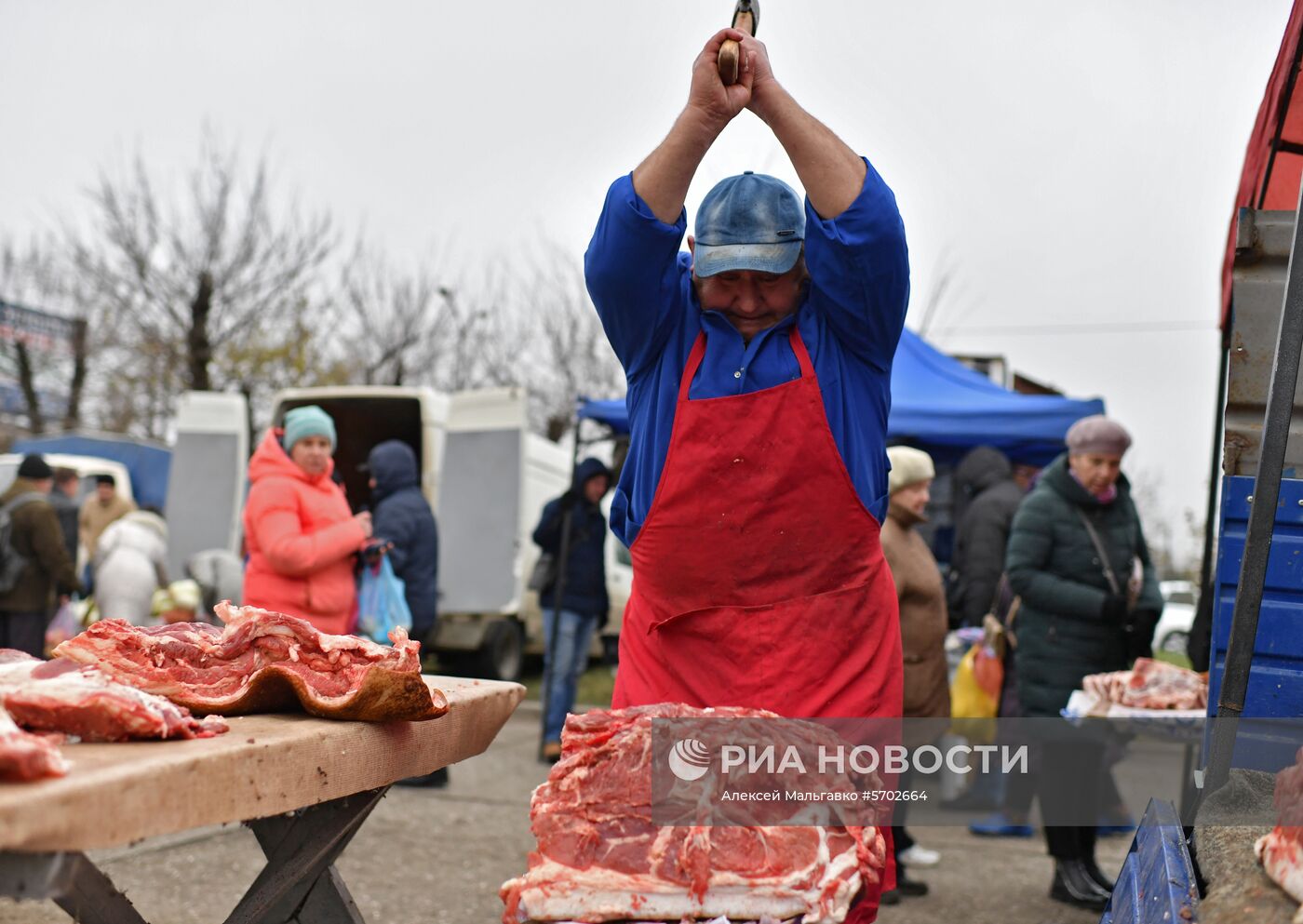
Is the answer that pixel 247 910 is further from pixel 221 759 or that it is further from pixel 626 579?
pixel 626 579

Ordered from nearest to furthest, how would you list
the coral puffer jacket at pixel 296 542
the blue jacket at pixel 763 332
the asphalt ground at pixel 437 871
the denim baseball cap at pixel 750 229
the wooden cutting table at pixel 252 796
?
the wooden cutting table at pixel 252 796
the blue jacket at pixel 763 332
the denim baseball cap at pixel 750 229
the asphalt ground at pixel 437 871
the coral puffer jacket at pixel 296 542

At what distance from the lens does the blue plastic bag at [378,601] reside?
621 centimetres

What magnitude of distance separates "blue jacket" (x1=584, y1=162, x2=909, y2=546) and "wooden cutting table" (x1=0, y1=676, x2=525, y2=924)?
2.04 ft

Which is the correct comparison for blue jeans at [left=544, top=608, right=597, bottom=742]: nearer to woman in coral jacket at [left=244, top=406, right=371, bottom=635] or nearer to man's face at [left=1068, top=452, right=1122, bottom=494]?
woman in coral jacket at [left=244, top=406, right=371, bottom=635]

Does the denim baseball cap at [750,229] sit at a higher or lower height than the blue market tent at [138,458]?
higher

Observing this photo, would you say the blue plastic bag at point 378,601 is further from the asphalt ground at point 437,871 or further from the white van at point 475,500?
the white van at point 475,500

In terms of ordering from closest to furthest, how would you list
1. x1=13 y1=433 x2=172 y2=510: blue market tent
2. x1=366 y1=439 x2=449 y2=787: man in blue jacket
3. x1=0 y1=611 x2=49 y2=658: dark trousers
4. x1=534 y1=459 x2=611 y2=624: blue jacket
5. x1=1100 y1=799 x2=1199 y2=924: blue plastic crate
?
x1=1100 y1=799 x2=1199 y2=924: blue plastic crate, x1=366 y1=439 x2=449 y2=787: man in blue jacket, x1=0 y1=611 x2=49 y2=658: dark trousers, x1=534 y1=459 x2=611 y2=624: blue jacket, x1=13 y1=433 x2=172 y2=510: blue market tent

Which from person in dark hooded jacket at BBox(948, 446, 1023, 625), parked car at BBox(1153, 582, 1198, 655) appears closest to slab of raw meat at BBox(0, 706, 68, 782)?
person in dark hooded jacket at BBox(948, 446, 1023, 625)

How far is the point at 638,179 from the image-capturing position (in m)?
2.42

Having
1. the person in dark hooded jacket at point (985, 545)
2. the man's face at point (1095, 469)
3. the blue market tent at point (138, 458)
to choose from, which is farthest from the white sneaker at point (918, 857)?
the blue market tent at point (138, 458)

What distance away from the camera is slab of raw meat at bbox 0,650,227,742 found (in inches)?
73.7

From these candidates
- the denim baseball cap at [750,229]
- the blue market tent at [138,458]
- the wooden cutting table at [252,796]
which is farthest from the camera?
the blue market tent at [138,458]

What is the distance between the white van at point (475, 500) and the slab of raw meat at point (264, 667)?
8.80m

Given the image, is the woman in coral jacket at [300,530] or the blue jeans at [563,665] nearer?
the woman in coral jacket at [300,530]
